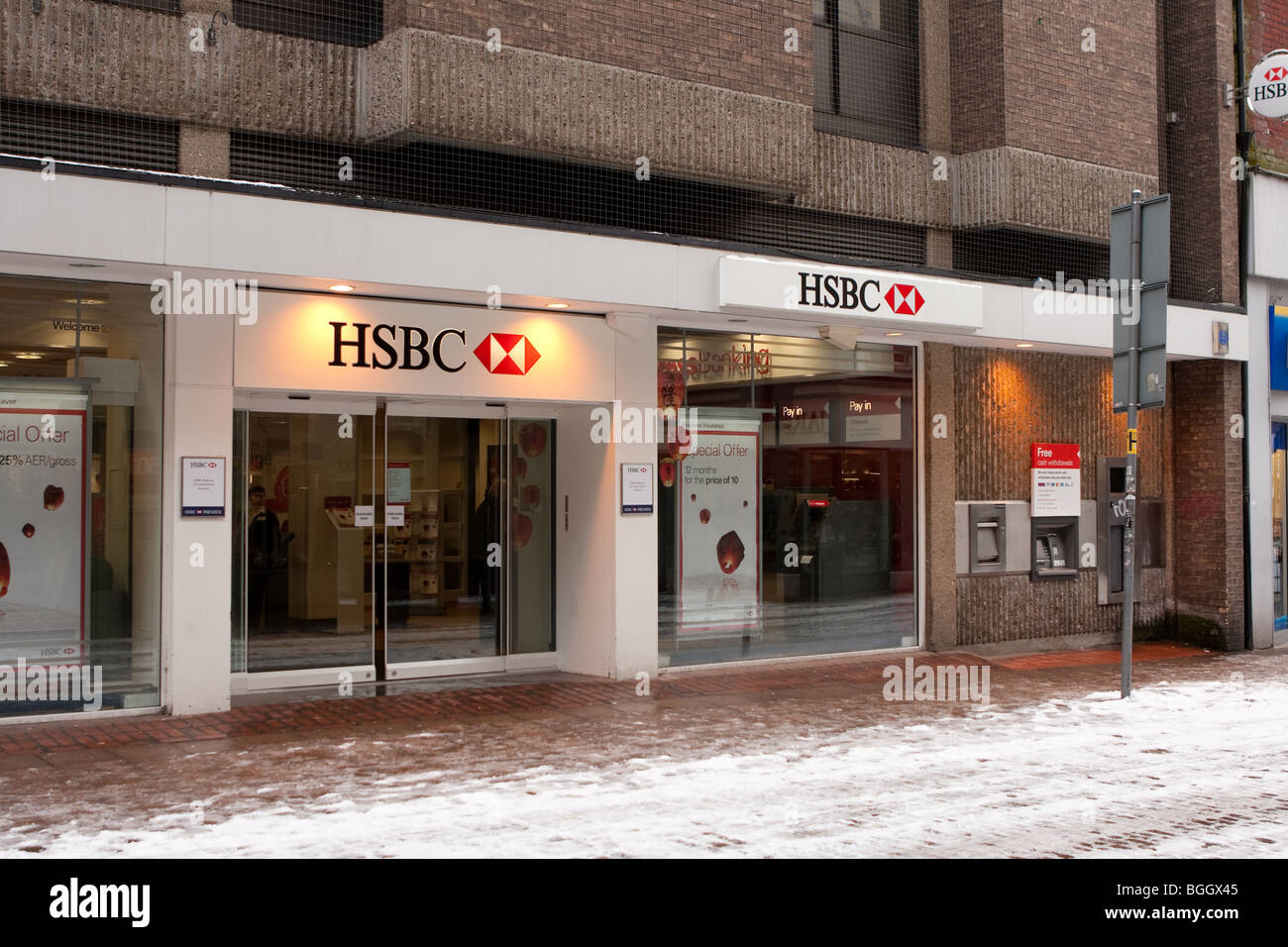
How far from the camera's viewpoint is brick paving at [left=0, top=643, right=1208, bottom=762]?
9.30m

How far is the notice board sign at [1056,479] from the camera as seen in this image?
14992mm

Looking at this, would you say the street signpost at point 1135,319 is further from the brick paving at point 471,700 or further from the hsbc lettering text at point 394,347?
the hsbc lettering text at point 394,347

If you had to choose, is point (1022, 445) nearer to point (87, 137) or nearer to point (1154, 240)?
point (1154, 240)

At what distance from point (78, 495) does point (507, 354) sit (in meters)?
3.62

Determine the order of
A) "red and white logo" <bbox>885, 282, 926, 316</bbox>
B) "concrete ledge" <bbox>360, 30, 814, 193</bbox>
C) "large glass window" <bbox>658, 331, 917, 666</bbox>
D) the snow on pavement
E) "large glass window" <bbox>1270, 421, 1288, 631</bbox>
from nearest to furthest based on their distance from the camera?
the snow on pavement
"concrete ledge" <bbox>360, 30, 814, 193</bbox>
"red and white logo" <bbox>885, 282, 926, 316</bbox>
"large glass window" <bbox>658, 331, 917, 666</bbox>
"large glass window" <bbox>1270, 421, 1288, 631</bbox>

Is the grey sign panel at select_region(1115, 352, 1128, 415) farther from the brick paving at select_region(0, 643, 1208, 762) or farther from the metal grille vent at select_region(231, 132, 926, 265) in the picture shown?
the brick paving at select_region(0, 643, 1208, 762)

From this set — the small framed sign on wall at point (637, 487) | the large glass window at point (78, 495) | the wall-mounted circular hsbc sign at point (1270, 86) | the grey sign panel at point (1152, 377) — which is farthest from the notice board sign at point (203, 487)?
the wall-mounted circular hsbc sign at point (1270, 86)

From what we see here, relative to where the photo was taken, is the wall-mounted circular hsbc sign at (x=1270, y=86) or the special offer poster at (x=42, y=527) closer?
the special offer poster at (x=42, y=527)

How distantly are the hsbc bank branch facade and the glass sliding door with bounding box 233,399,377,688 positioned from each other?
2 cm

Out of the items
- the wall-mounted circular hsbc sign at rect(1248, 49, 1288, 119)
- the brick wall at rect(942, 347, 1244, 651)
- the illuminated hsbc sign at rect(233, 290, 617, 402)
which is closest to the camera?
the illuminated hsbc sign at rect(233, 290, 617, 402)

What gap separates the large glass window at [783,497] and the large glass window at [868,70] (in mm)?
2425

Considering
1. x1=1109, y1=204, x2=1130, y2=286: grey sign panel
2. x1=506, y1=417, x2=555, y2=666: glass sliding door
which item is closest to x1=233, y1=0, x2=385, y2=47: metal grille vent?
x1=506, y1=417, x2=555, y2=666: glass sliding door
